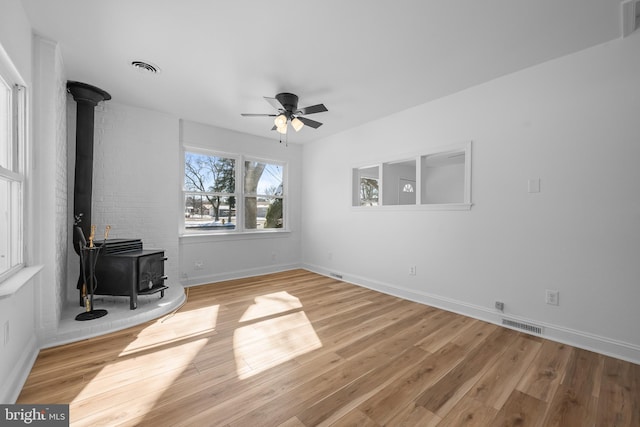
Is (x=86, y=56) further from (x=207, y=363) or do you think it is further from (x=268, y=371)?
(x=268, y=371)

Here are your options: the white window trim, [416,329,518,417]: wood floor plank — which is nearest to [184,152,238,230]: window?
the white window trim

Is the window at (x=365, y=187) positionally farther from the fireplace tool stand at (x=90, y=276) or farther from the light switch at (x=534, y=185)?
the fireplace tool stand at (x=90, y=276)

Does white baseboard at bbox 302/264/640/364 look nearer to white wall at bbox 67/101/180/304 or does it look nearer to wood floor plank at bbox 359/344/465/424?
wood floor plank at bbox 359/344/465/424

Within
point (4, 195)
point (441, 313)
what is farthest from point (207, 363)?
point (441, 313)

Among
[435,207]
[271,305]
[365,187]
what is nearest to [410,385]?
[271,305]

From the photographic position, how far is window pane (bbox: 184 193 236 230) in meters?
4.64

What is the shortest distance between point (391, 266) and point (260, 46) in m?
3.28

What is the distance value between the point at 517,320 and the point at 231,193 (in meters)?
4.53

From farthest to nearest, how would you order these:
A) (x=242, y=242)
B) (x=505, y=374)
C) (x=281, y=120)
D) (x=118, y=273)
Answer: (x=242, y=242), (x=281, y=120), (x=118, y=273), (x=505, y=374)

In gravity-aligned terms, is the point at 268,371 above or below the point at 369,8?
below

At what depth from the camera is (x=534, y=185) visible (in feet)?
9.09

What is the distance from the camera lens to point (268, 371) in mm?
2070

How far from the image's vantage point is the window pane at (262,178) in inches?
208

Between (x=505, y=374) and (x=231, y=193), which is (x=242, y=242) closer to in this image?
(x=231, y=193)
